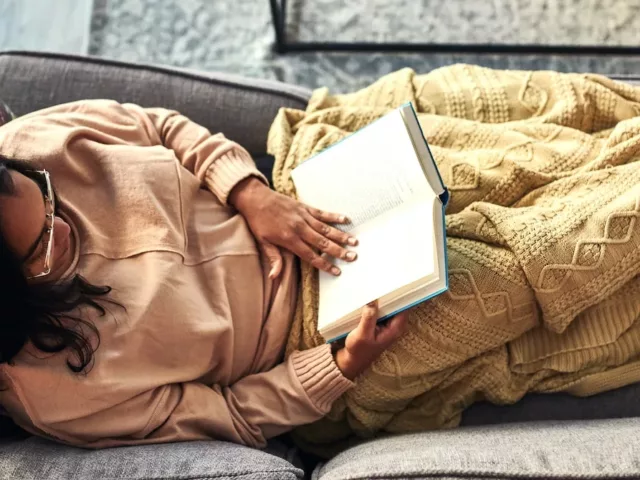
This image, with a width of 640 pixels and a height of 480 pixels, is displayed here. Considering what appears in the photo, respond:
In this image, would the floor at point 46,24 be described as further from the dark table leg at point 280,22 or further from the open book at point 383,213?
the open book at point 383,213

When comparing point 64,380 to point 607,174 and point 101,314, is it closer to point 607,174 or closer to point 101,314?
point 101,314

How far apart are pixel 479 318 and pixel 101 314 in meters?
0.53

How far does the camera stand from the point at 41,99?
1.20 metres

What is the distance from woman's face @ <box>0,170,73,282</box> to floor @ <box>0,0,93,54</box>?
1.20 meters

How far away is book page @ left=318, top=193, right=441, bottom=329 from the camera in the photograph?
850mm

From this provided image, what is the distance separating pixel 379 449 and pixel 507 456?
0.18 meters

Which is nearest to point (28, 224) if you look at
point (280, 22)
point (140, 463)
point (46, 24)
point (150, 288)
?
point (150, 288)

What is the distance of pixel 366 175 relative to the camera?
953 mm

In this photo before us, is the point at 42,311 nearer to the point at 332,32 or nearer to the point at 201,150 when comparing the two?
the point at 201,150

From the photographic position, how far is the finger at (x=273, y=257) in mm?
981

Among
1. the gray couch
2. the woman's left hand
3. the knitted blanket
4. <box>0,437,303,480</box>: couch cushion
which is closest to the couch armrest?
the gray couch

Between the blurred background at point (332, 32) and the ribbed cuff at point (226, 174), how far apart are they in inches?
29.3

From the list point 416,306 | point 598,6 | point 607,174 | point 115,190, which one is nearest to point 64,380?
point 115,190

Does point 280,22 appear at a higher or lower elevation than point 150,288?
higher
